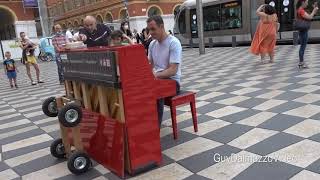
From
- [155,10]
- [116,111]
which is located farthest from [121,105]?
[155,10]

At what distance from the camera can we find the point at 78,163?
3867mm

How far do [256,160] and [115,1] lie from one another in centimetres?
3979

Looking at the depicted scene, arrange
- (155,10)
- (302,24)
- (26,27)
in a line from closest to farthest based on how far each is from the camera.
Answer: (302,24)
(26,27)
(155,10)

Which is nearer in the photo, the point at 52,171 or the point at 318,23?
the point at 52,171

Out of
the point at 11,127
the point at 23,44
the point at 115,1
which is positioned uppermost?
the point at 115,1

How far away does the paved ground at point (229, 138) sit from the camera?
144 inches

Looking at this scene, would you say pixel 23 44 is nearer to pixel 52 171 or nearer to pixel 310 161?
pixel 52 171

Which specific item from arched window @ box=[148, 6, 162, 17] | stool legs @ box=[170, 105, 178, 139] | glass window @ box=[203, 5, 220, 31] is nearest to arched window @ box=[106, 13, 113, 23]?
arched window @ box=[148, 6, 162, 17]

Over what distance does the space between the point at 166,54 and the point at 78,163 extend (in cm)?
164

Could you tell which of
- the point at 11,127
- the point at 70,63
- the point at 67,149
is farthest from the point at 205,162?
the point at 11,127

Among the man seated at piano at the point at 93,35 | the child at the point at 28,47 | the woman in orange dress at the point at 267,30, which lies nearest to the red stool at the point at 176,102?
the man seated at piano at the point at 93,35

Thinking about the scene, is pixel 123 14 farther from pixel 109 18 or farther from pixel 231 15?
pixel 231 15

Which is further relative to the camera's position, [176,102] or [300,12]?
[300,12]

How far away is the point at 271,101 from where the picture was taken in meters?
5.90
